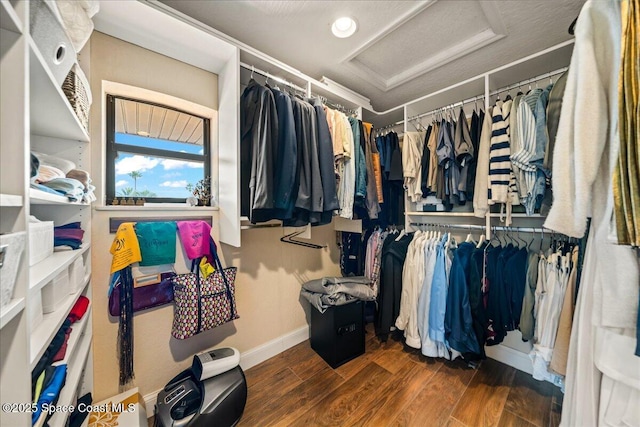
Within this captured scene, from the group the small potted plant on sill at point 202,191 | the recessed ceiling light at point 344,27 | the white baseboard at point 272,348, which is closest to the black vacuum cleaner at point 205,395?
the white baseboard at point 272,348

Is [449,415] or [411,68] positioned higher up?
[411,68]

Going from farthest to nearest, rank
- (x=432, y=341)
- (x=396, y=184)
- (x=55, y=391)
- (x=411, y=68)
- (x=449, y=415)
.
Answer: (x=396, y=184)
(x=411, y=68)
(x=432, y=341)
(x=449, y=415)
(x=55, y=391)

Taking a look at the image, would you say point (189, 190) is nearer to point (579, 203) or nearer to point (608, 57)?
point (579, 203)

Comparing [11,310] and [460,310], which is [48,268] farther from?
[460,310]

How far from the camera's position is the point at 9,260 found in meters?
0.43

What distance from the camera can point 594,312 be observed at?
2.35ft

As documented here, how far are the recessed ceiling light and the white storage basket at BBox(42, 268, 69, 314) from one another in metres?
1.84

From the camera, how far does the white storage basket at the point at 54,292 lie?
0.74 m

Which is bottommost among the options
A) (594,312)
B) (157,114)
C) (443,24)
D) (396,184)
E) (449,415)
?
(449,415)

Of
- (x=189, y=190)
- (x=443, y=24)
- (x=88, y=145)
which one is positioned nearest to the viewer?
(x=88, y=145)

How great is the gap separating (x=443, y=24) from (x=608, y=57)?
38.7 inches

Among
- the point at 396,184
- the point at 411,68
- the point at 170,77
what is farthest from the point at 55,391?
the point at 411,68

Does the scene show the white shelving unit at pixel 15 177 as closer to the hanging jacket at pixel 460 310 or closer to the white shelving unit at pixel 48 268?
the white shelving unit at pixel 48 268

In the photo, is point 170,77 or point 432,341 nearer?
point 170,77
